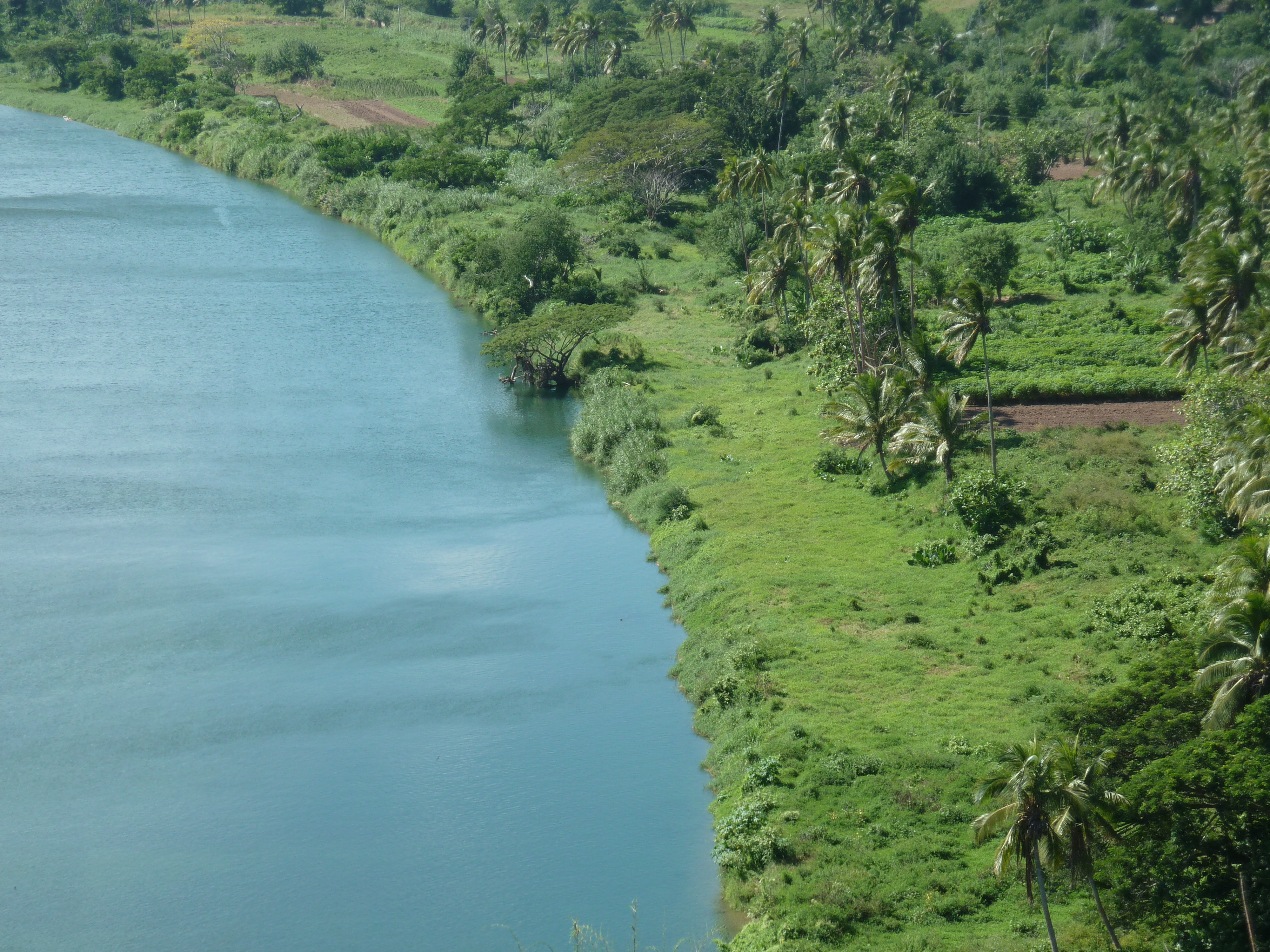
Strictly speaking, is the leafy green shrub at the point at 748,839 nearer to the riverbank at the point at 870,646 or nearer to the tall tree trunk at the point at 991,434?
the riverbank at the point at 870,646

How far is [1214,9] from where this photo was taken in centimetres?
18750

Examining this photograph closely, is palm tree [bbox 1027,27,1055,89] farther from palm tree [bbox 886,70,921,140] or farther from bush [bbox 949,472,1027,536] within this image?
bush [bbox 949,472,1027,536]

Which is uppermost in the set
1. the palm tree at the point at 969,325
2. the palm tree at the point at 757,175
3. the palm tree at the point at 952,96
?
the palm tree at the point at 952,96

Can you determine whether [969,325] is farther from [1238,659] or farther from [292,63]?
[292,63]

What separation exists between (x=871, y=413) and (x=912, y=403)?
7.43 ft

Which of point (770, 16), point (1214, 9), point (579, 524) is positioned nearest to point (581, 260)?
point (579, 524)

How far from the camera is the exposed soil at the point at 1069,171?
129 meters

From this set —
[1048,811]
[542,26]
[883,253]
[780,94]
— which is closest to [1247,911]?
[1048,811]

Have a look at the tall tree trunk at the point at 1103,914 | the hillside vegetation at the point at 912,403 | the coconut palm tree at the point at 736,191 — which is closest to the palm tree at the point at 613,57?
the hillside vegetation at the point at 912,403

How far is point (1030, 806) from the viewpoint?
29.7m

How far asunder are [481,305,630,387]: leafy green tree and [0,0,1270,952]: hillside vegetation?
314mm

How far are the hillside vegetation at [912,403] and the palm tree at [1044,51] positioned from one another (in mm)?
797

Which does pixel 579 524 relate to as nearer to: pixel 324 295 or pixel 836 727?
pixel 836 727

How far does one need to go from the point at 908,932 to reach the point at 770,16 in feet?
565
